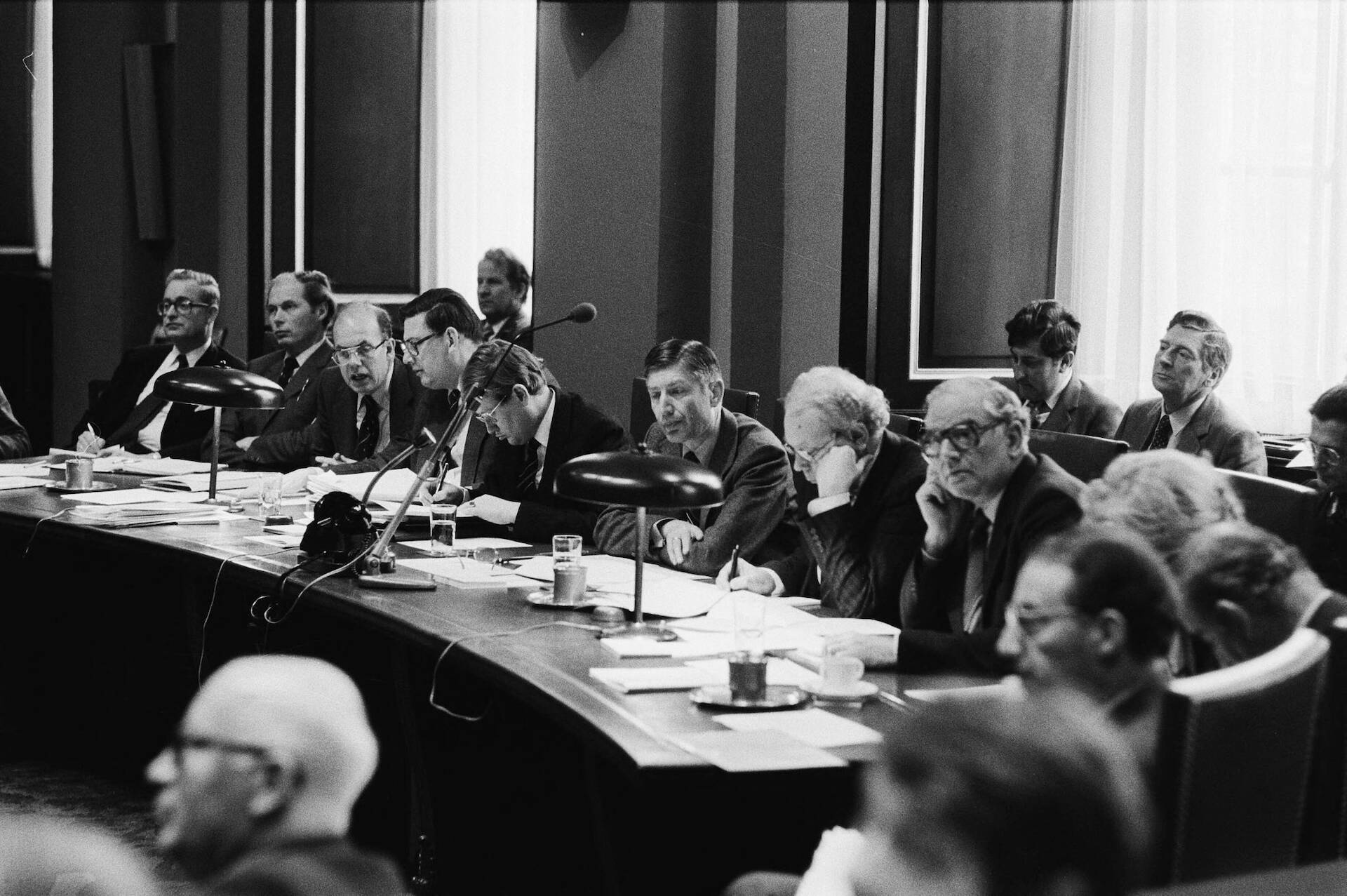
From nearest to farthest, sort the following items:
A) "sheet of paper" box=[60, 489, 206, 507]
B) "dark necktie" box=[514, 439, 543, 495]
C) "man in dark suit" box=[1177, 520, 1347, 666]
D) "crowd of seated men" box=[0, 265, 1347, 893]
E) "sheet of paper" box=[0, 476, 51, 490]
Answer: "crowd of seated men" box=[0, 265, 1347, 893], "man in dark suit" box=[1177, 520, 1347, 666], "dark necktie" box=[514, 439, 543, 495], "sheet of paper" box=[60, 489, 206, 507], "sheet of paper" box=[0, 476, 51, 490]

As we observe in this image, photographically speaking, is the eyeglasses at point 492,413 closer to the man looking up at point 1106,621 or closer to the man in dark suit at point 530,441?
the man in dark suit at point 530,441

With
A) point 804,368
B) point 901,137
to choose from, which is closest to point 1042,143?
point 901,137

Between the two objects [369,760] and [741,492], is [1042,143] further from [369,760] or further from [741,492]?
[369,760]

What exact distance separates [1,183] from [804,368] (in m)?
4.94

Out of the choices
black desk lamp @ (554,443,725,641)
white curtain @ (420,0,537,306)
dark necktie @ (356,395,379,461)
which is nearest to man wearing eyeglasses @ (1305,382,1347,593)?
black desk lamp @ (554,443,725,641)

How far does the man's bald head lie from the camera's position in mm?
1152

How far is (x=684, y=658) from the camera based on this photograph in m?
2.88

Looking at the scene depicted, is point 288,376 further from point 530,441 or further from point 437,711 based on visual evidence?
point 437,711

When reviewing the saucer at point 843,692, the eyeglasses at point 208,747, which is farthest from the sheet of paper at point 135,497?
the eyeglasses at point 208,747

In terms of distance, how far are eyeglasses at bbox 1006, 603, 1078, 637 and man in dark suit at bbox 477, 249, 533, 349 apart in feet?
15.8

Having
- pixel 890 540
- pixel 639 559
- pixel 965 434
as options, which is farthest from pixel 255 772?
pixel 890 540

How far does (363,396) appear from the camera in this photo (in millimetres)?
5516

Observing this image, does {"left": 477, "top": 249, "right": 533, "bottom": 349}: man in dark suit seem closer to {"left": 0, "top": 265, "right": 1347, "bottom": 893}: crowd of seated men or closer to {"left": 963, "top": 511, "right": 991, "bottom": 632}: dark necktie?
{"left": 0, "top": 265, "right": 1347, "bottom": 893}: crowd of seated men

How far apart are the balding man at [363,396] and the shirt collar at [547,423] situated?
38.0 inches
